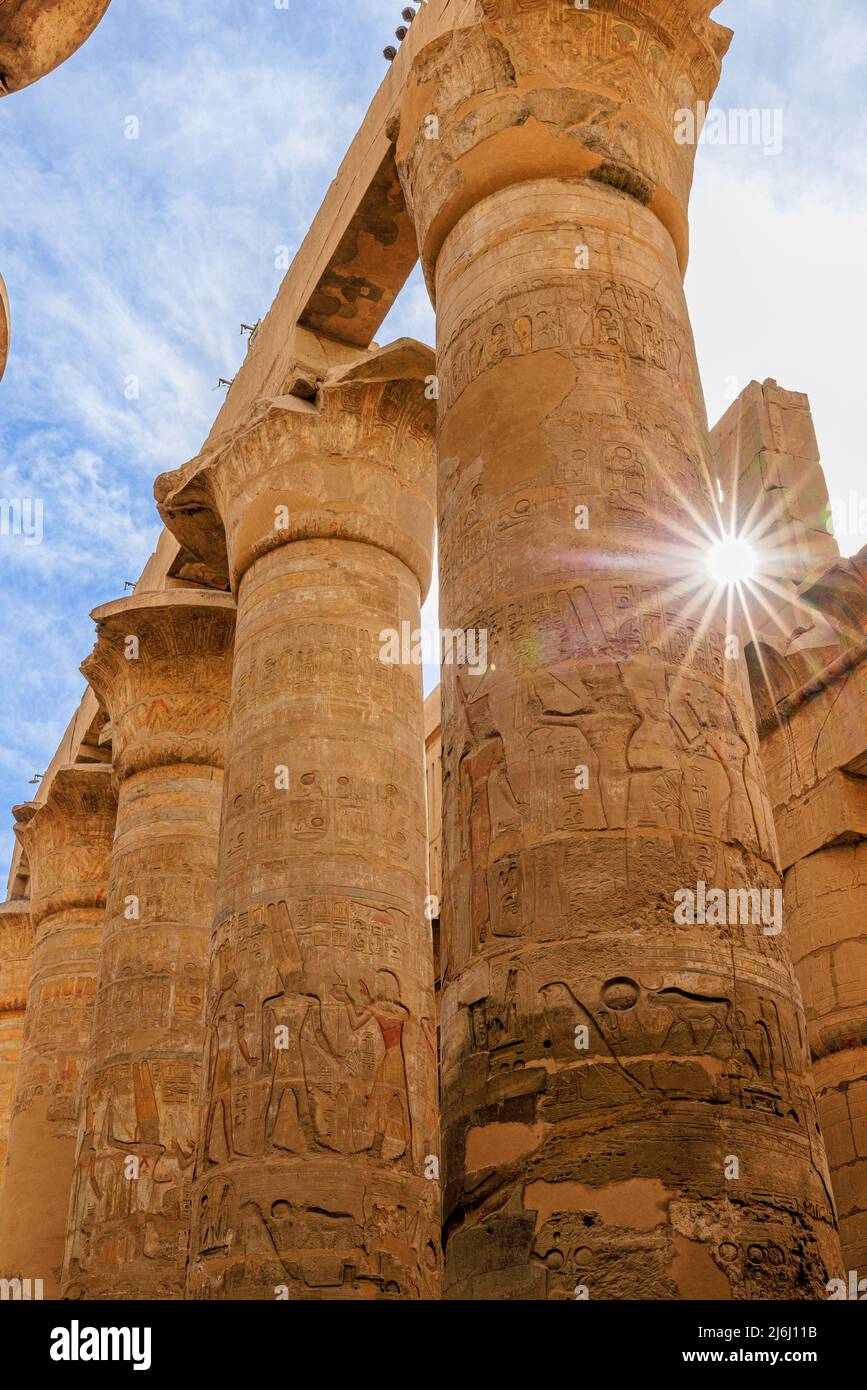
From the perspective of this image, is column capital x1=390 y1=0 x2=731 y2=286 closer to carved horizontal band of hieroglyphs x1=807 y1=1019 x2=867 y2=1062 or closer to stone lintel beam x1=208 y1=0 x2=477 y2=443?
stone lintel beam x1=208 y1=0 x2=477 y2=443

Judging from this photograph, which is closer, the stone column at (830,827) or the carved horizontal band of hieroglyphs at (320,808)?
the stone column at (830,827)

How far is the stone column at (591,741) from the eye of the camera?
13.0 feet

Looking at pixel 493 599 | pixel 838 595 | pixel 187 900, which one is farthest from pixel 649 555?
pixel 187 900

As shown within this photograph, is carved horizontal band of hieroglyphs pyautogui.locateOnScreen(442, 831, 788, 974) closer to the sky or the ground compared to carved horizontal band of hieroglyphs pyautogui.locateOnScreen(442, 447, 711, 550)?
closer to the ground

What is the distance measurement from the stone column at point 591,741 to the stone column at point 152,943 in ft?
18.7

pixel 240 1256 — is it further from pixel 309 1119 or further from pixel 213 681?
pixel 213 681

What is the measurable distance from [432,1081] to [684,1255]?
14.1ft

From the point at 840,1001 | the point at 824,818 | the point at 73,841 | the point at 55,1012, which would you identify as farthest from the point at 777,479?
the point at 55,1012

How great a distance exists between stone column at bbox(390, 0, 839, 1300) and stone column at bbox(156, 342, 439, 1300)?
9.26 feet

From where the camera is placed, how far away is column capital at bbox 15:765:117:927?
15.2 m

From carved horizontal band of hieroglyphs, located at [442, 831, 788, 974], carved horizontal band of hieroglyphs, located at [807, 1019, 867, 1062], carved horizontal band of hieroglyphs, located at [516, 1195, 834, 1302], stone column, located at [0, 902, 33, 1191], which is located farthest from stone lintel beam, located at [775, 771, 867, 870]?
stone column, located at [0, 902, 33, 1191]

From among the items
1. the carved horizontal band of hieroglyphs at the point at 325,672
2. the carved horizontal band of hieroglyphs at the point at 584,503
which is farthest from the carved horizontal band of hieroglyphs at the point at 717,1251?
the carved horizontal band of hieroglyphs at the point at 325,672

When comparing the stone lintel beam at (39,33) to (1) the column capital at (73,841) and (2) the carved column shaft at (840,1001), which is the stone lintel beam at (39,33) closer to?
(2) the carved column shaft at (840,1001)
